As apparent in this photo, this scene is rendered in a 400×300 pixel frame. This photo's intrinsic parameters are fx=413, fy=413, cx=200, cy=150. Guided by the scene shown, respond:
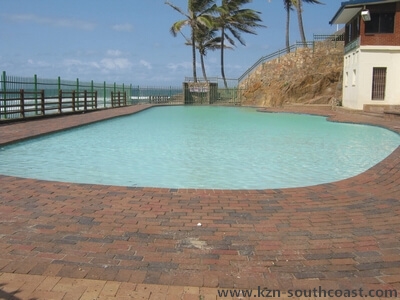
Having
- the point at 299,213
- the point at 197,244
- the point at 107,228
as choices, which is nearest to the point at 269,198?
the point at 299,213

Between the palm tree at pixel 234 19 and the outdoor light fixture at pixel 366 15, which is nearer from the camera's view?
the outdoor light fixture at pixel 366 15

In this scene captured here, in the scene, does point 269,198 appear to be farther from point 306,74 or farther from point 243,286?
point 306,74

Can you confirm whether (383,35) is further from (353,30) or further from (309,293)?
(309,293)

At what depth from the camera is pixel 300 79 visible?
2998 centimetres

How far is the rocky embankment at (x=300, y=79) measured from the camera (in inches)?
1152

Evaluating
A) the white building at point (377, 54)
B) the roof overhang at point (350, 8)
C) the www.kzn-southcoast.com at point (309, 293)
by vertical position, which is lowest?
the www.kzn-southcoast.com at point (309, 293)

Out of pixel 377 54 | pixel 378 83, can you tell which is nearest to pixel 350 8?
pixel 377 54

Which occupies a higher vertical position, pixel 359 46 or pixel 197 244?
pixel 359 46

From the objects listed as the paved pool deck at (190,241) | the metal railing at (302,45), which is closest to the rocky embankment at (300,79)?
the metal railing at (302,45)

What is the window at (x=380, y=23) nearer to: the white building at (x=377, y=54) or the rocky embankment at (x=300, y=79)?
the white building at (x=377, y=54)

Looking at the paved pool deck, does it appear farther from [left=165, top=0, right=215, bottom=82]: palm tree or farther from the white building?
[left=165, top=0, right=215, bottom=82]: palm tree

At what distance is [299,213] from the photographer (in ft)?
14.3

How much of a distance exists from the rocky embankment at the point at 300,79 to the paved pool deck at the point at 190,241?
78.3ft

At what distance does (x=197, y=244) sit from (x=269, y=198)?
1.65m
